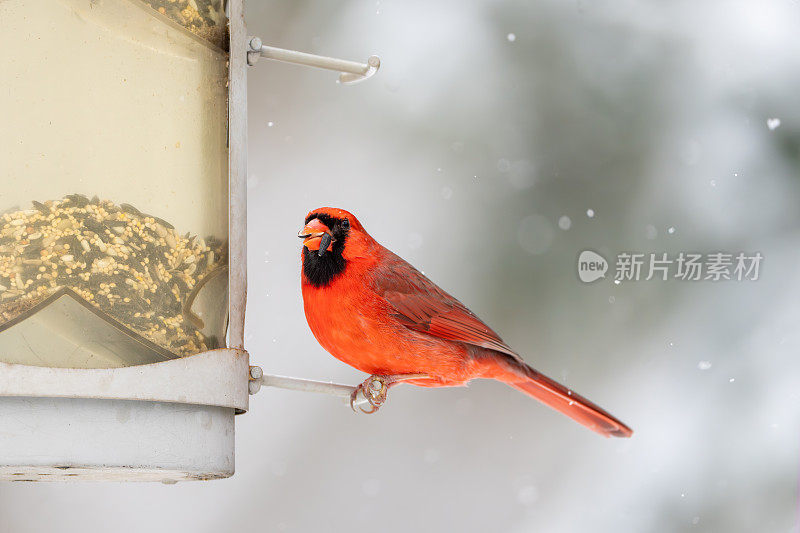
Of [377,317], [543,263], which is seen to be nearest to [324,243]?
[377,317]

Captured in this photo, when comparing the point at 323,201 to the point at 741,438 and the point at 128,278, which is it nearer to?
the point at 741,438

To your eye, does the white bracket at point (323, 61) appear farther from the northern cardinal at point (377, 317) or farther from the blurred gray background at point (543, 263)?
the blurred gray background at point (543, 263)

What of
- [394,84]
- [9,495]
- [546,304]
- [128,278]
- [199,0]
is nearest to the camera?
[128,278]

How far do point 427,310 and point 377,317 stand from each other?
216 mm

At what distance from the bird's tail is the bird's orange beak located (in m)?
0.67

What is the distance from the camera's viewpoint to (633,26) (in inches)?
205

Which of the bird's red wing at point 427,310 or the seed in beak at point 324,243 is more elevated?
the seed in beak at point 324,243

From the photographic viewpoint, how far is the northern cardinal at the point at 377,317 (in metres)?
2.56

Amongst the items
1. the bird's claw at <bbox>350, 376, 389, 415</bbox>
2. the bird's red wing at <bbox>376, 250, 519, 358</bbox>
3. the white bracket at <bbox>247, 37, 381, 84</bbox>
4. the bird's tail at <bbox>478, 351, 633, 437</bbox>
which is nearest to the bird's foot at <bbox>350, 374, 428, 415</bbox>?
the bird's claw at <bbox>350, 376, 389, 415</bbox>

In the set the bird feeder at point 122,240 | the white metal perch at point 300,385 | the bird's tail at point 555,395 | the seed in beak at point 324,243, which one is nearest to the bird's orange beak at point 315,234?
the seed in beak at point 324,243

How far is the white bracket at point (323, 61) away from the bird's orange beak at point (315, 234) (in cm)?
35

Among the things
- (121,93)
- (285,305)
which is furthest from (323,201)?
(121,93)

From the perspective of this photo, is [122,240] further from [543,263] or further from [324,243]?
[543,263]

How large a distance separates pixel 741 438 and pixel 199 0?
3.63 metres
